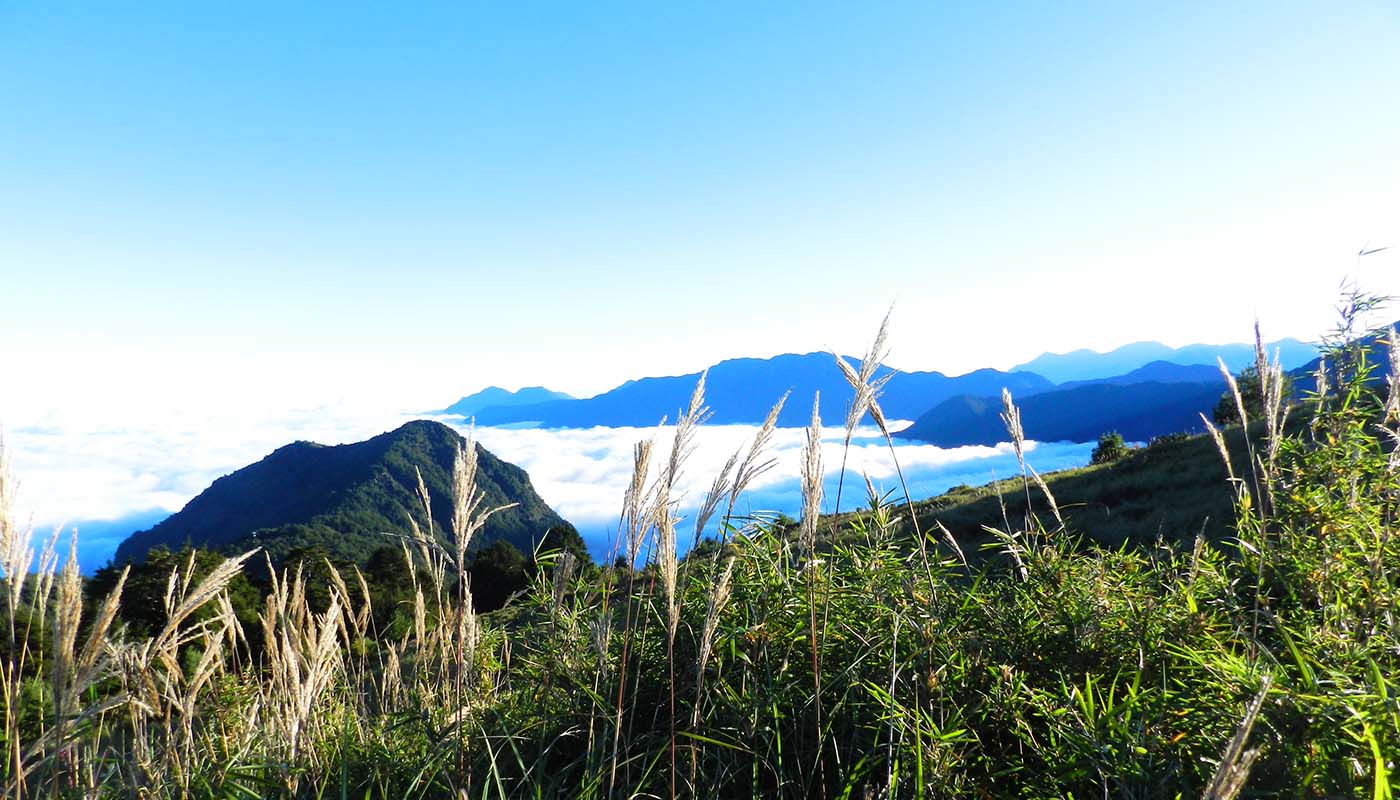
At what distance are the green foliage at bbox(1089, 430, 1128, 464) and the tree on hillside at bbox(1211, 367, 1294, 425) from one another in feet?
13.0

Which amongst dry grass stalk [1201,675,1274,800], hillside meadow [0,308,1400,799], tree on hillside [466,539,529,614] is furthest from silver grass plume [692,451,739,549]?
tree on hillside [466,539,529,614]

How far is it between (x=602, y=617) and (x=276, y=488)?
661 ft

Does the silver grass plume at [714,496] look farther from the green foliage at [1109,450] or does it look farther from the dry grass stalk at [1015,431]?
the green foliage at [1109,450]

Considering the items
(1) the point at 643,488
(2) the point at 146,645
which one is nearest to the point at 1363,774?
(1) the point at 643,488

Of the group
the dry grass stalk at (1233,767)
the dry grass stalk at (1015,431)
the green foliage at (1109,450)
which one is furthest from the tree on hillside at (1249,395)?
the green foliage at (1109,450)

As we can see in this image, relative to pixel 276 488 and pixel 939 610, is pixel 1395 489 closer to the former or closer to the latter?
pixel 939 610

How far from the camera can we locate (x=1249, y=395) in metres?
18.9

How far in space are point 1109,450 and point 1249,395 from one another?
13.1 meters

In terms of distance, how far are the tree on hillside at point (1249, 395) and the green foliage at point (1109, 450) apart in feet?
13.0

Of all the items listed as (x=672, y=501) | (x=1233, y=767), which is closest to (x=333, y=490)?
(x=672, y=501)

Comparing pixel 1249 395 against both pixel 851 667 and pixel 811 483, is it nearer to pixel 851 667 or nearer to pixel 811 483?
pixel 851 667

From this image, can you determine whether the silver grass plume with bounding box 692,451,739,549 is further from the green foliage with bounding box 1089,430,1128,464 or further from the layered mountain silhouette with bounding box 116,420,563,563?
the layered mountain silhouette with bounding box 116,420,563,563

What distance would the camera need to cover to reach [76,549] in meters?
1.90

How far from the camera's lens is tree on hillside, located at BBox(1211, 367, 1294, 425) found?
325 cm
